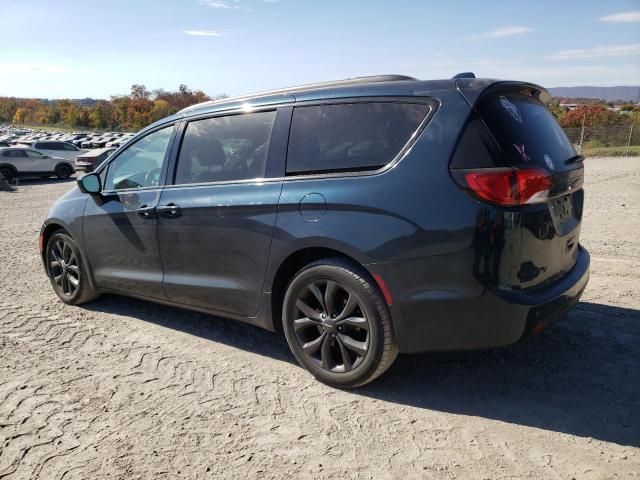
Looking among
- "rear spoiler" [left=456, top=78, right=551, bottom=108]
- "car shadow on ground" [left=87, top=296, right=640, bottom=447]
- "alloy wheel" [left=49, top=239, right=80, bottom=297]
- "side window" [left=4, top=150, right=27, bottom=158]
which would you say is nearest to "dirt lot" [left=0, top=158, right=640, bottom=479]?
"car shadow on ground" [left=87, top=296, right=640, bottom=447]

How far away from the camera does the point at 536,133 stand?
3115 mm

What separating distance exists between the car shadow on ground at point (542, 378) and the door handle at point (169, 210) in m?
1.04

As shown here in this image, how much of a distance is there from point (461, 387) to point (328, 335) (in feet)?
2.98

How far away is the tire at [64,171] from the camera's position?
23334 mm

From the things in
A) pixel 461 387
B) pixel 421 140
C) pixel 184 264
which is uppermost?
pixel 421 140

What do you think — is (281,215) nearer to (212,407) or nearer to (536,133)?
(212,407)

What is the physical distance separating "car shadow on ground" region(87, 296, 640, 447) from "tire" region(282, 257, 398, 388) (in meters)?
0.22

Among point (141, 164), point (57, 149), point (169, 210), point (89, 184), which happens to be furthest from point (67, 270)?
point (57, 149)

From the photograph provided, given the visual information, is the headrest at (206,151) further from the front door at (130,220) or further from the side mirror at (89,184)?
the side mirror at (89,184)

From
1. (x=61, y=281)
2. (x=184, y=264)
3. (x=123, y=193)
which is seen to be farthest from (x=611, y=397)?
(x=61, y=281)

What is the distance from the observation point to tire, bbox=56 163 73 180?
76.6 feet

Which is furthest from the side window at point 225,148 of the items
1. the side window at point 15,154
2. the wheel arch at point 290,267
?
the side window at point 15,154

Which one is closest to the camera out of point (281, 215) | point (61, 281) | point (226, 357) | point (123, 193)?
point (281, 215)

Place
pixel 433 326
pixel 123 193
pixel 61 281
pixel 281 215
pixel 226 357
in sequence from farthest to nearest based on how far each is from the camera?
pixel 61 281
pixel 123 193
pixel 226 357
pixel 281 215
pixel 433 326
